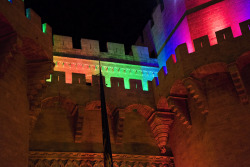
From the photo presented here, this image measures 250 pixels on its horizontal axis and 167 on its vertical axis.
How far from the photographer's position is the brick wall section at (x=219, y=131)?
12695 millimetres

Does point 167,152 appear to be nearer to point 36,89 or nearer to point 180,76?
point 180,76

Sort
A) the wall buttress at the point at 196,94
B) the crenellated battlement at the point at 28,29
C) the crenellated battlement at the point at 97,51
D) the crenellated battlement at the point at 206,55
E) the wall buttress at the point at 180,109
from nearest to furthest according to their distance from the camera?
the crenellated battlement at the point at 28,29
the crenellated battlement at the point at 206,55
the wall buttress at the point at 196,94
the wall buttress at the point at 180,109
the crenellated battlement at the point at 97,51

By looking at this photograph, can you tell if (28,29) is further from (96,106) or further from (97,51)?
(97,51)

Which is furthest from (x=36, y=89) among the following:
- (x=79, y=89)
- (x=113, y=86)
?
(x=113, y=86)

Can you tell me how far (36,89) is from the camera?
1234 cm

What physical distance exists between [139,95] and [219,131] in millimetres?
4077

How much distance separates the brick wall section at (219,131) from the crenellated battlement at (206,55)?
2.78 feet

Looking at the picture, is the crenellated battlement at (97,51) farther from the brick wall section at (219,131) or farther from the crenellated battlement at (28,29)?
the brick wall section at (219,131)

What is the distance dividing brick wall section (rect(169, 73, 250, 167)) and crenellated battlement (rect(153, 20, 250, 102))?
0.85 m

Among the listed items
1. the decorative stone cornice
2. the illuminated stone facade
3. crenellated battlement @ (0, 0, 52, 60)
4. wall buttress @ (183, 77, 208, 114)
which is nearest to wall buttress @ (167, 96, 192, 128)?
the illuminated stone facade

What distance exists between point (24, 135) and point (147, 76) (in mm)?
8529

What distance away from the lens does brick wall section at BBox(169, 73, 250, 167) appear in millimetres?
12695

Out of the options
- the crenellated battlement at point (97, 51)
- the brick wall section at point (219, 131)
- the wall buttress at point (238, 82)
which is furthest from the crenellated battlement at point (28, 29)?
the wall buttress at point (238, 82)

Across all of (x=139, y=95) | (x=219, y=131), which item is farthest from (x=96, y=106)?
(x=219, y=131)
